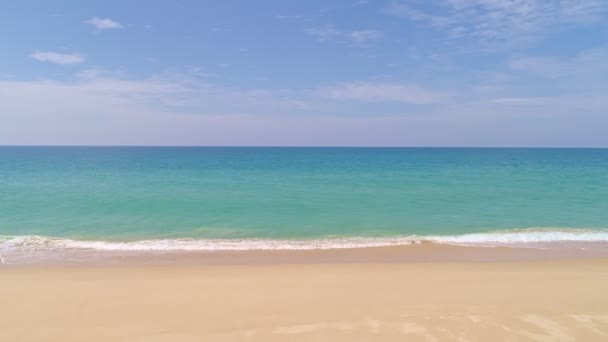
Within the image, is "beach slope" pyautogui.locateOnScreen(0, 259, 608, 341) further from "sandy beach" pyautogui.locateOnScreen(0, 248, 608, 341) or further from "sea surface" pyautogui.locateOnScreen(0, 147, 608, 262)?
"sea surface" pyautogui.locateOnScreen(0, 147, 608, 262)

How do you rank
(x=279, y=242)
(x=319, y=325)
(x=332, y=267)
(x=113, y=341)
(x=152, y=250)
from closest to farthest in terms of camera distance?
(x=113, y=341)
(x=319, y=325)
(x=332, y=267)
(x=152, y=250)
(x=279, y=242)

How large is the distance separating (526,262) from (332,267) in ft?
16.5

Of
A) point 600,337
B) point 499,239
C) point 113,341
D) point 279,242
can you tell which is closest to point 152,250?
point 279,242

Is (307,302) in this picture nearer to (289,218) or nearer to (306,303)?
(306,303)

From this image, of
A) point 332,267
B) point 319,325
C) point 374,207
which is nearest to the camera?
point 319,325

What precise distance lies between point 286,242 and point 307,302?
4892 mm

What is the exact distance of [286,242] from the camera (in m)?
10.6

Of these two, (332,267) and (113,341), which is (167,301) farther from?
(332,267)

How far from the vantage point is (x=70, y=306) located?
5.57m

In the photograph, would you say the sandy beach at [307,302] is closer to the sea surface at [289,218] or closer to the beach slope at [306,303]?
the beach slope at [306,303]

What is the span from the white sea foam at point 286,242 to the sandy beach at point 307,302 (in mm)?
1895

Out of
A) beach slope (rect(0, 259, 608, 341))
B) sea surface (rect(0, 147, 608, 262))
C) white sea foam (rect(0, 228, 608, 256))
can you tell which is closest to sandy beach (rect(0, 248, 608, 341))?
beach slope (rect(0, 259, 608, 341))

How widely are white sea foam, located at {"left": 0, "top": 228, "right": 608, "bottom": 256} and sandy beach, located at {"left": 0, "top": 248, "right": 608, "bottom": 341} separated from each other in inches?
74.6

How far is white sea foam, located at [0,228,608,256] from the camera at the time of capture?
9828 mm
